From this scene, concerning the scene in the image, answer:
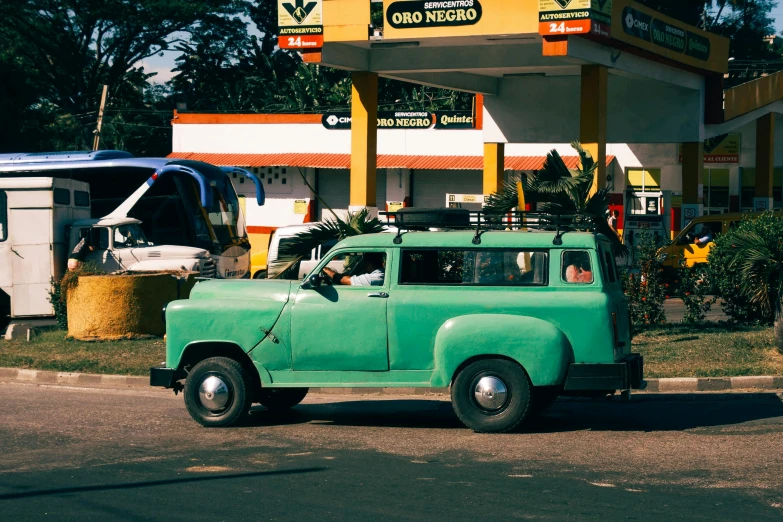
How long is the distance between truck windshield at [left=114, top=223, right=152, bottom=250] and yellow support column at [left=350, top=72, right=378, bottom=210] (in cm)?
546

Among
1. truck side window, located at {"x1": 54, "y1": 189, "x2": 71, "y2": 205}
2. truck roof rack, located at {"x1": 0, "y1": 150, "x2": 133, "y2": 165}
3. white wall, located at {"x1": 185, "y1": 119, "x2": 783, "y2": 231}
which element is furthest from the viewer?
white wall, located at {"x1": 185, "y1": 119, "x2": 783, "y2": 231}

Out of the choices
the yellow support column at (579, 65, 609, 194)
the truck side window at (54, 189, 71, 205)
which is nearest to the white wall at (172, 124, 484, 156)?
the yellow support column at (579, 65, 609, 194)

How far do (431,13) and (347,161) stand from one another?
18.6 m

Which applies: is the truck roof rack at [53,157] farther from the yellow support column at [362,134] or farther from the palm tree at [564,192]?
the palm tree at [564,192]

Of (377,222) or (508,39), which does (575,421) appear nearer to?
(377,222)

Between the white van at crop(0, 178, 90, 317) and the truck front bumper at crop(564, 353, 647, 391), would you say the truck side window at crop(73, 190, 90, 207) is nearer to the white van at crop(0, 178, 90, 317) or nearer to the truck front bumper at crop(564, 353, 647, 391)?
the white van at crop(0, 178, 90, 317)

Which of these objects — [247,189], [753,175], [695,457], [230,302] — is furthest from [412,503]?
[247,189]

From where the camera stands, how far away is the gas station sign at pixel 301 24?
24000 mm

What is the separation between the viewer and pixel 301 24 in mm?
24125

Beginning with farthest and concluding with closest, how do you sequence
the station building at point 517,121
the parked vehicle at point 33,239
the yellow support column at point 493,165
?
1. the yellow support column at point 493,165
2. the station building at point 517,121
3. the parked vehicle at point 33,239

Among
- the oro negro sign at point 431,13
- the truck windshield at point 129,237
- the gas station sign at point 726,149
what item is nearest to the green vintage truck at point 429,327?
the truck windshield at point 129,237

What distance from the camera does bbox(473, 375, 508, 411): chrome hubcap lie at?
1012cm

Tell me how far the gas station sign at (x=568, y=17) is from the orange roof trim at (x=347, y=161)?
16.1 m

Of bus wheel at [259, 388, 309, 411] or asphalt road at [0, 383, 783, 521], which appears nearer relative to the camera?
asphalt road at [0, 383, 783, 521]
